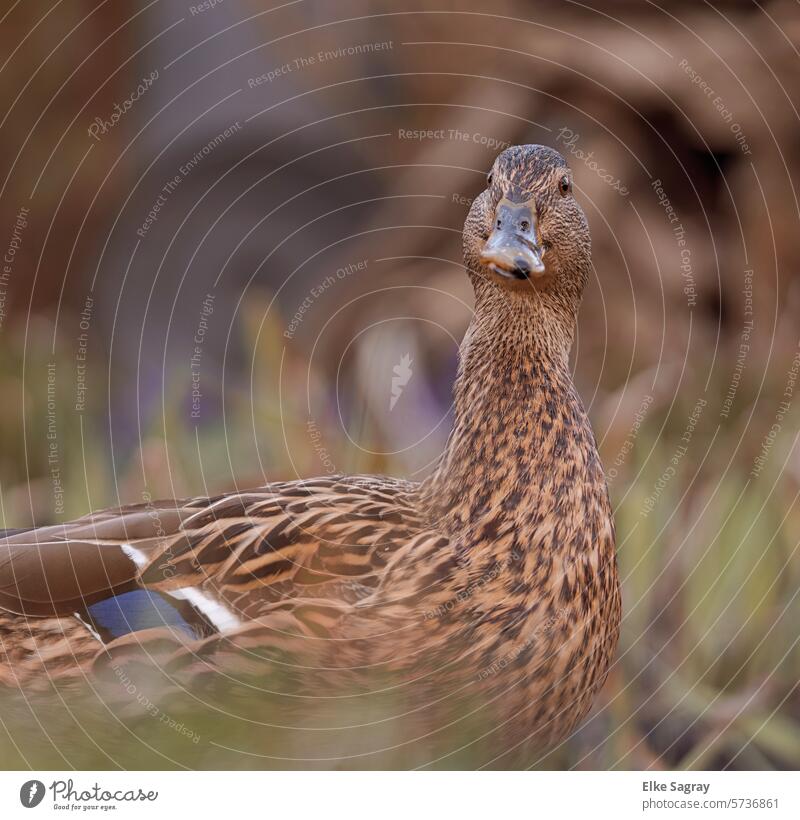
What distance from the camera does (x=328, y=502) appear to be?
7.13 feet

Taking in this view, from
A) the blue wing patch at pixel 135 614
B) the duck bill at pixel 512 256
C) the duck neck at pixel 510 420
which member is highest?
the duck bill at pixel 512 256

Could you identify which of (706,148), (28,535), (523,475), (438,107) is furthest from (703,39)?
(28,535)

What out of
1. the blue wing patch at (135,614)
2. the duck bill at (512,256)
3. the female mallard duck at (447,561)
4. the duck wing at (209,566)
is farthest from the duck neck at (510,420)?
the blue wing patch at (135,614)

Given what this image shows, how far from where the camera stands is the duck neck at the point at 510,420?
2064 mm

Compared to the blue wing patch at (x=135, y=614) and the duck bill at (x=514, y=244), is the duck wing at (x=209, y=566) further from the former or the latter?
the duck bill at (x=514, y=244)

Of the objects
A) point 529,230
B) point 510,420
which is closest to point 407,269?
point 510,420

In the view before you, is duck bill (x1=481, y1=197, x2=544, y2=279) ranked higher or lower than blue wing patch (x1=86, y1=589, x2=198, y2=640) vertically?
higher

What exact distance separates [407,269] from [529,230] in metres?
2.29

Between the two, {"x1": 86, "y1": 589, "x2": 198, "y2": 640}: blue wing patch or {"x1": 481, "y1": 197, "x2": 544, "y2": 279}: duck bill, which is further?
{"x1": 86, "y1": 589, "x2": 198, "y2": 640}: blue wing patch

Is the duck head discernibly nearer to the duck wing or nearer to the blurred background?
the duck wing

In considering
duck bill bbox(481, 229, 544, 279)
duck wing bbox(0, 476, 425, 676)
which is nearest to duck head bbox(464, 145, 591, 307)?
duck bill bbox(481, 229, 544, 279)

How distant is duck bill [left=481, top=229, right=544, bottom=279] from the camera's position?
185cm

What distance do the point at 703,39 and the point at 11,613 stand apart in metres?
3.18

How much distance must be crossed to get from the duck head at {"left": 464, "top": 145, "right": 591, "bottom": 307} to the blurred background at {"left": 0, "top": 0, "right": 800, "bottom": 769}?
76cm
